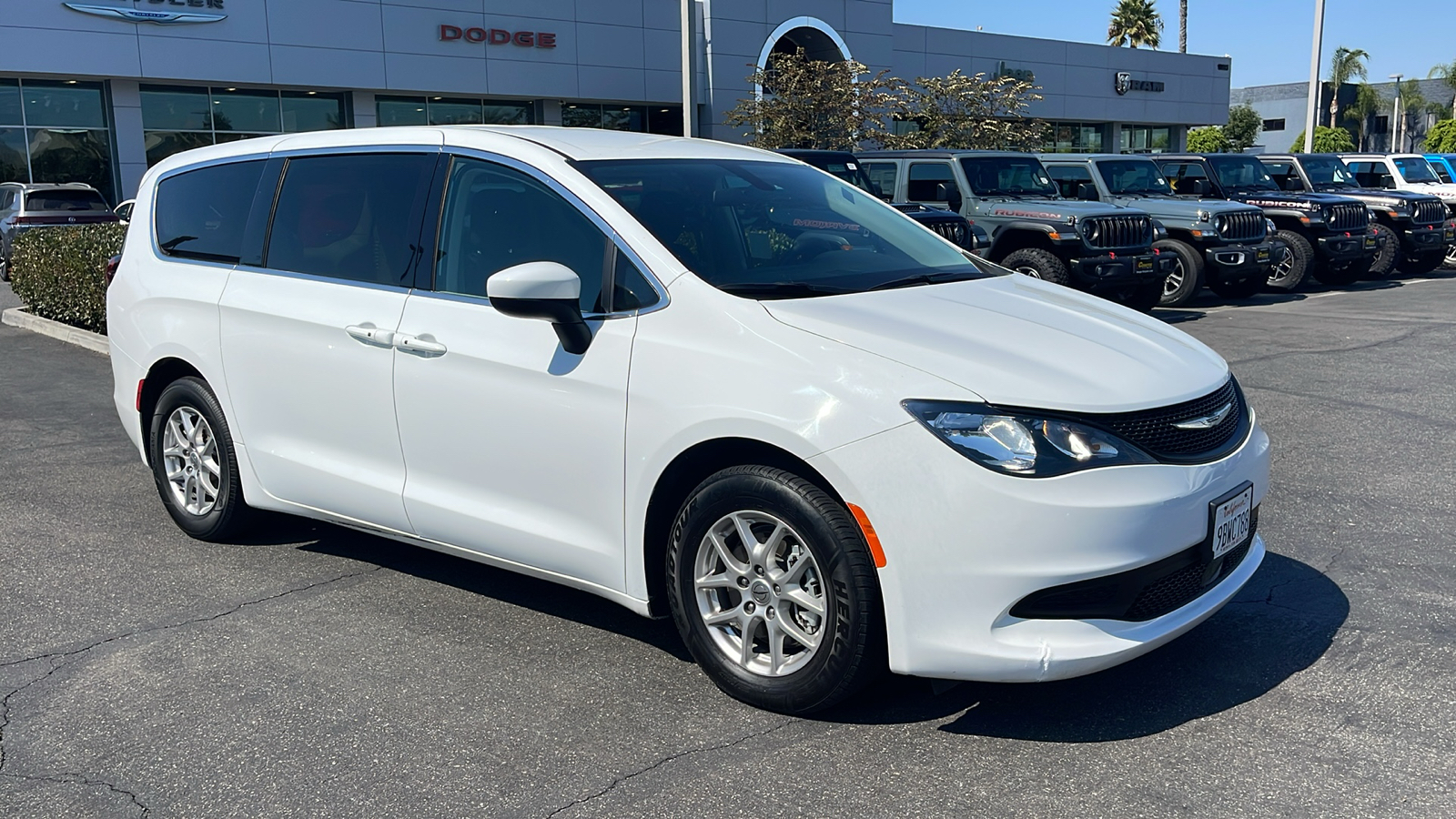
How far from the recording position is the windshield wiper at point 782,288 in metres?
3.88

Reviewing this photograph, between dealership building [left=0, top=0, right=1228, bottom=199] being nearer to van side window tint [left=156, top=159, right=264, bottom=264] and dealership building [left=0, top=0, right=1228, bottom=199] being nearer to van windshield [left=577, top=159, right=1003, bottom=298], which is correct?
van side window tint [left=156, top=159, right=264, bottom=264]

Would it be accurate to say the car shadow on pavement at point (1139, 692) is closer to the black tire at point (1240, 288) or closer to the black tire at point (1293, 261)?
the black tire at point (1240, 288)

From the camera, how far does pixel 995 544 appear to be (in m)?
3.28

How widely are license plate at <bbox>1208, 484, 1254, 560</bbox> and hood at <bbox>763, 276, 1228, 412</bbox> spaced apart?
0.33 m

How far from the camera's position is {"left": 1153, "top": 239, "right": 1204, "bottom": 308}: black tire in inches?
612

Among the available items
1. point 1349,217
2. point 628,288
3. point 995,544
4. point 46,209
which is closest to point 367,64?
point 46,209

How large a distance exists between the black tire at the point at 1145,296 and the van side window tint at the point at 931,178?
8.36 feet

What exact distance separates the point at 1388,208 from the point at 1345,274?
70.1 inches

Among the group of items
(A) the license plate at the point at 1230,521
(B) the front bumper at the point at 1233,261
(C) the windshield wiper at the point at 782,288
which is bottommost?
(B) the front bumper at the point at 1233,261

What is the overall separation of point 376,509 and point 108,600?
3.97 ft

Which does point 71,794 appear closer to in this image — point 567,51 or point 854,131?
point 854,131

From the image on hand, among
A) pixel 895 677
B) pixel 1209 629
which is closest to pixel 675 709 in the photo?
pixel 895 677

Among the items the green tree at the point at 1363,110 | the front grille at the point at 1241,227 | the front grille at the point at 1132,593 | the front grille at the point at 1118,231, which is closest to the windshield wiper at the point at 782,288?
the front grille at the point at 1132,593

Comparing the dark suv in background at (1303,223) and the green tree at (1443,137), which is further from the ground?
the green tree at (1443,137)
